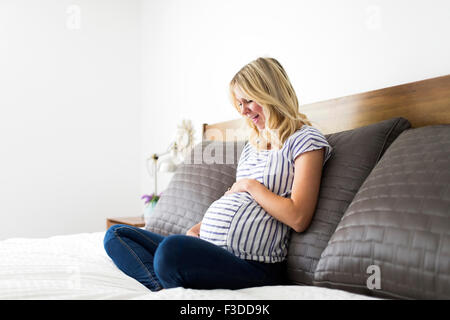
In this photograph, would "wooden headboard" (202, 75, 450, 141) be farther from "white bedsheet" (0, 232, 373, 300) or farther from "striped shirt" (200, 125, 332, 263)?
"white bedsheet" (0, 232, 373, 300)

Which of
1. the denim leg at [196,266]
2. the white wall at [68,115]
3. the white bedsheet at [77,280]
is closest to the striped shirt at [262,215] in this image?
the denim leg at [196,266]

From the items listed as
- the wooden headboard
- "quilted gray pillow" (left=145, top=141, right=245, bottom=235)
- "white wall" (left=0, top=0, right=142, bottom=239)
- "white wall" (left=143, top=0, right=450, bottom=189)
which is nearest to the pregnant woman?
"quilted gray pillow" (left=145, top=141, right=245, bottom=235)

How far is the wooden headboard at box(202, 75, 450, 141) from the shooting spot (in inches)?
49.7

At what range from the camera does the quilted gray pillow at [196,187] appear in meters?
1.57

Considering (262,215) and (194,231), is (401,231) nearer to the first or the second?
(262,215)

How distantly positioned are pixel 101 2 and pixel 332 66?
2287 millimetres

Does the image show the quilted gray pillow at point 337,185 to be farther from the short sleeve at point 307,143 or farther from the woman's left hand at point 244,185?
the woman's left hand at point 244,185

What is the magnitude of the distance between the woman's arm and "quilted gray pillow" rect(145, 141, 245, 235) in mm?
395

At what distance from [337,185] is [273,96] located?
386 mm

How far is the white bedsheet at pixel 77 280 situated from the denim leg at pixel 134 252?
3 centimetres

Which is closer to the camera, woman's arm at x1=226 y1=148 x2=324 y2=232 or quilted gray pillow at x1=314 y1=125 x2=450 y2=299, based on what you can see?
quilted gray pillow at x1=314 y1=125 x2=450 y2=299

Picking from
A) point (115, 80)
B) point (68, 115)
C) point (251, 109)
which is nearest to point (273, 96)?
point (251, 109)
